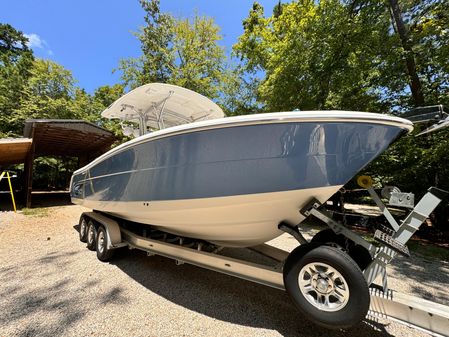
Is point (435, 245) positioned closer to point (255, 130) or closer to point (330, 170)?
point (330, 170)

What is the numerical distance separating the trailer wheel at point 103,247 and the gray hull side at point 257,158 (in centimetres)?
133

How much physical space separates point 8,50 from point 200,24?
23.2 m

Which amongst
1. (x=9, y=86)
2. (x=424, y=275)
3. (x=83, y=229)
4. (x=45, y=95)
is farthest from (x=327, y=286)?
(x=9, y=86)

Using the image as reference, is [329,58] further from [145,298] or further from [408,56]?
[145,298]

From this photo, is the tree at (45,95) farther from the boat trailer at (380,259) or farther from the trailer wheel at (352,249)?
the trailer wheel at (352,249)

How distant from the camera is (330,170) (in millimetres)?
1749

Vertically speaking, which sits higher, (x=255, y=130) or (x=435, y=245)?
(x=255, y=130)

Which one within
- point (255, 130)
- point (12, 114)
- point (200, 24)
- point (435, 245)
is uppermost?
point (200, 24)

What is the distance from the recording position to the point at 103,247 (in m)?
3.45

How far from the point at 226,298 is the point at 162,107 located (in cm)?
293

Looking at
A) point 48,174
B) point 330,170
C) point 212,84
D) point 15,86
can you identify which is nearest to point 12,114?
point 15,86

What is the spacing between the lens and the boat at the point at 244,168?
5.58 feet

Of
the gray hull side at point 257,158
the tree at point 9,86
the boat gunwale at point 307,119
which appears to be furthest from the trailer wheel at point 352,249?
the tree at point 9,86

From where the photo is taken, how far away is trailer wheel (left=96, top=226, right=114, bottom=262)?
3.37 meters
